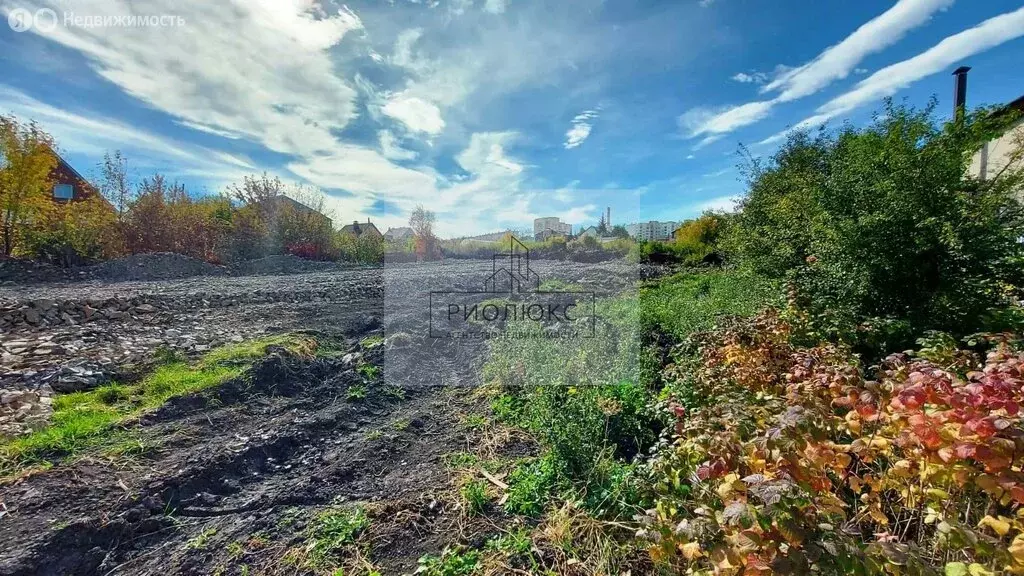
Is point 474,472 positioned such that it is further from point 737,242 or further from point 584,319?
point 737,242

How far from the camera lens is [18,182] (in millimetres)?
8500

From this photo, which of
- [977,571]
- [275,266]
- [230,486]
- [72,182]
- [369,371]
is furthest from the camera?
[72,182]

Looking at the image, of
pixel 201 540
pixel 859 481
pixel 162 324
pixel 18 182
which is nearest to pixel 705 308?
pixel 859 481

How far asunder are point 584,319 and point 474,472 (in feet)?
7.56

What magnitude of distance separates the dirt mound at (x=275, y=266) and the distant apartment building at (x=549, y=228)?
10.2m

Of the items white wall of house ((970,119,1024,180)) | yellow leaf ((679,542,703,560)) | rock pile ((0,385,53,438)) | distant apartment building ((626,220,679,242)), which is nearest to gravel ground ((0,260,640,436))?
rock pile ((0,385,53,438))

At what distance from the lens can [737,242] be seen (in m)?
7.01

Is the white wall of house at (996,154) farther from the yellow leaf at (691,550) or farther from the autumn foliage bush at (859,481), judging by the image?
the yellow leaf at (691,550)

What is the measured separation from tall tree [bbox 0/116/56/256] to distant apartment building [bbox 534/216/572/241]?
15.9 meters

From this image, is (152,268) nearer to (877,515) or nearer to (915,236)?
(877,515)

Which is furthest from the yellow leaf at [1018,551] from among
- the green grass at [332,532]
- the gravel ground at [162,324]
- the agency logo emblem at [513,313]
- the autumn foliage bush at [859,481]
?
the gravel ground at [162,324]

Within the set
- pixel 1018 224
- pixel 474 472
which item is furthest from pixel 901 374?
pixel 1018 224

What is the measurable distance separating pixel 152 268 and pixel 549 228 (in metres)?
15.3

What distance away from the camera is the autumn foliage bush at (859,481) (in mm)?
830
